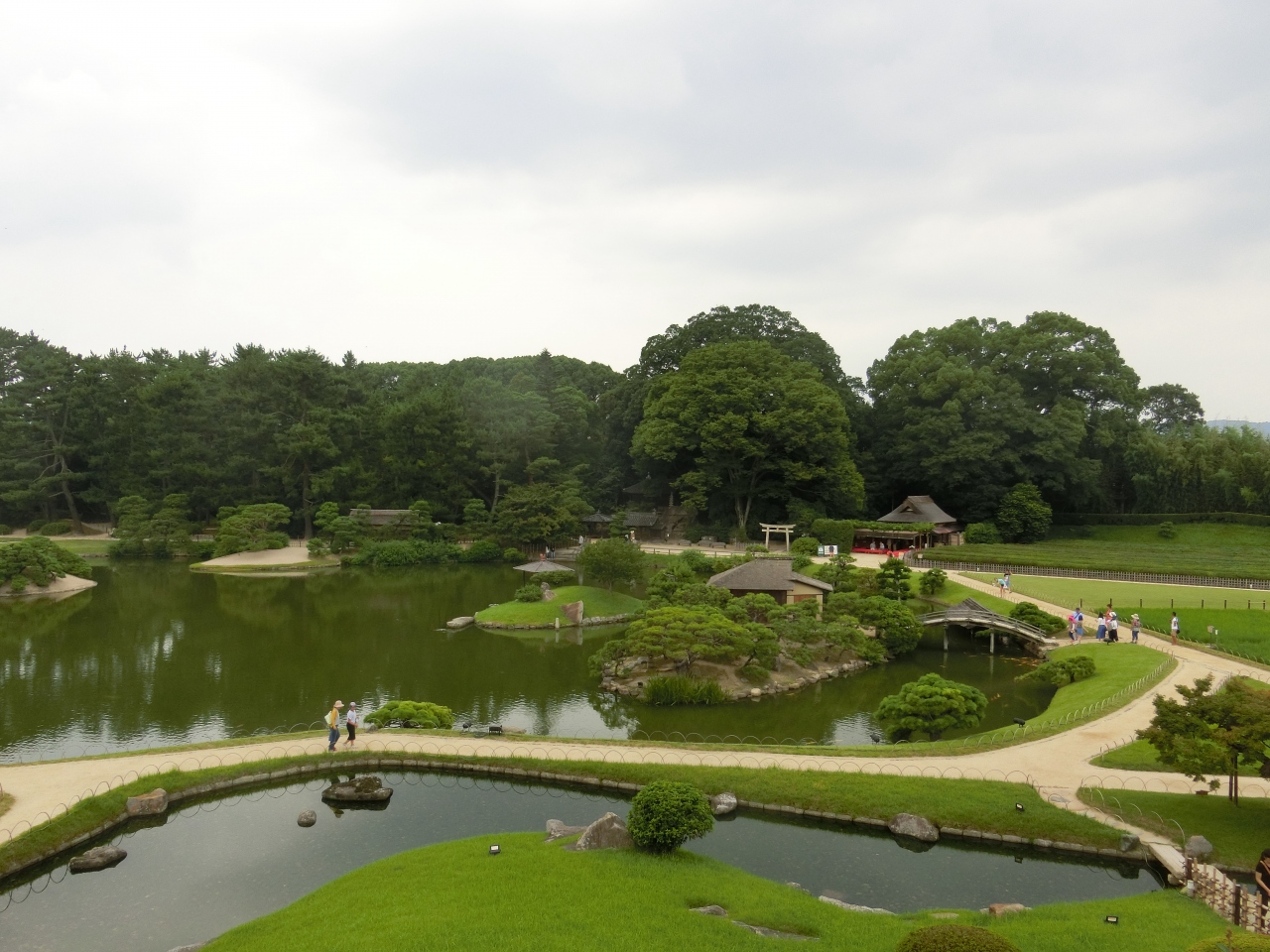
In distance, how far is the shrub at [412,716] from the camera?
17.2m

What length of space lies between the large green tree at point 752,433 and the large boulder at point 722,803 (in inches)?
1308

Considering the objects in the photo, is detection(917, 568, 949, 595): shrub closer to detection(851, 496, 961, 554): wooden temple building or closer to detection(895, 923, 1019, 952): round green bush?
detection(851, 496, 961, 554): wooden temple building

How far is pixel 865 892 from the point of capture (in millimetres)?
10875

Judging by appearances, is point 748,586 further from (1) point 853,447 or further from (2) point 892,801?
(1) point 853,447

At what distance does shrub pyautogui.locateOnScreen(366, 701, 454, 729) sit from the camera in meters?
17.2

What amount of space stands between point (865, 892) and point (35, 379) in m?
59.2

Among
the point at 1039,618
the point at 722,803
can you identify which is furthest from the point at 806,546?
the point at 722,803

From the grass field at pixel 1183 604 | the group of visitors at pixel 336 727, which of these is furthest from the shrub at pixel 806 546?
the group of visitors at pixel 336 727

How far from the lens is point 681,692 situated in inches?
823

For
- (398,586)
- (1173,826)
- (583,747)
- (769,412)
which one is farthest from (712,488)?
(1173,826)

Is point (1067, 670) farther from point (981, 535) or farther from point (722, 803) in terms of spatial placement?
point (981, 535)

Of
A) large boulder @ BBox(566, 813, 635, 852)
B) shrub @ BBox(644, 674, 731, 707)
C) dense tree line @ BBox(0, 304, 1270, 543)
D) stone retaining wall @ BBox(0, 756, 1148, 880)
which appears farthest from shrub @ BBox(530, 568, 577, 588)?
large boulder @ BBox(566, 813, 635, 852)

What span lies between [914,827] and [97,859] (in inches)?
493

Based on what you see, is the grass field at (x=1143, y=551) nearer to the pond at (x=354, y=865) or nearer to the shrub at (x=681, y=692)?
the shrub at (x=681, y=692)
